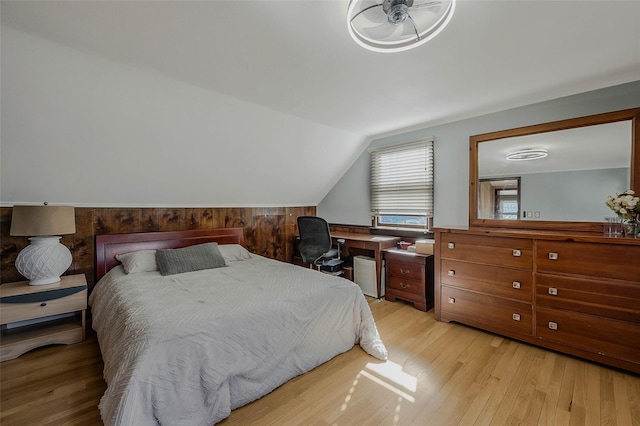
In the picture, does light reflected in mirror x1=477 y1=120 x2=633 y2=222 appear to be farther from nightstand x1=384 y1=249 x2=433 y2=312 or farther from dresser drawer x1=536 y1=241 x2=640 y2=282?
nightstand x1=384 y1=249 x2=433 y2=312

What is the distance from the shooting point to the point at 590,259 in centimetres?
212

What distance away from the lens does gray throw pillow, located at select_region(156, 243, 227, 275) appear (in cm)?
277

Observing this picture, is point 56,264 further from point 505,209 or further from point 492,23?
point 505,209

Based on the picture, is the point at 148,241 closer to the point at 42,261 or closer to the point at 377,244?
the point at 42,261

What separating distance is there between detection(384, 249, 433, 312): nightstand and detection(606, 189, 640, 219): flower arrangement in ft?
A: 5.20

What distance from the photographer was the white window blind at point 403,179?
140 inches

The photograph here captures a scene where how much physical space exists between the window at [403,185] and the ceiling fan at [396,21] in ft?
7.08

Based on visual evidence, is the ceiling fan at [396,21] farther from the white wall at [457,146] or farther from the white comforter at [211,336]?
the white wall at [457,146]

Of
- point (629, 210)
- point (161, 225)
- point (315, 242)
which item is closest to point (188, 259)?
point (161, 225)

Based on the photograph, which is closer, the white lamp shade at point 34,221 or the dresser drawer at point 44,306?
the dresser drawer at point 44,306

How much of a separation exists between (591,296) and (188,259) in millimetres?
3533

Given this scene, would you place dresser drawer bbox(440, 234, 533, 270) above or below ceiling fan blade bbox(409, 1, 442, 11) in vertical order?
below

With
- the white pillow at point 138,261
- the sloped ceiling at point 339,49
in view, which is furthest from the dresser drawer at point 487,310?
the white pillow at point 138,261

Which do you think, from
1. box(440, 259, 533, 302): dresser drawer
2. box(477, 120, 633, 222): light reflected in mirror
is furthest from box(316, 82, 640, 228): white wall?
box(440, 259, 533, 302): dresser drawer
